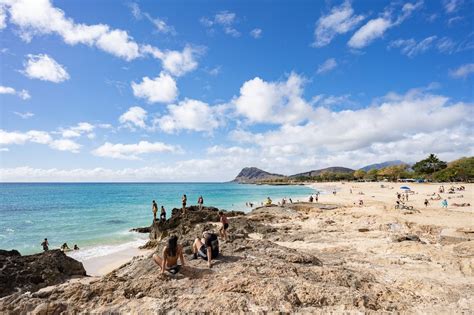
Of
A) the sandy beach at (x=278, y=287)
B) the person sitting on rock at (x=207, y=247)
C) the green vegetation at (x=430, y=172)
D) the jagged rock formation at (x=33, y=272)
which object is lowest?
the jagged rock formation at (x=33, y=272)

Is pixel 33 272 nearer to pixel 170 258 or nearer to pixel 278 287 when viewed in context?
pixel 170 258

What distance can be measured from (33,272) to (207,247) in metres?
5.98

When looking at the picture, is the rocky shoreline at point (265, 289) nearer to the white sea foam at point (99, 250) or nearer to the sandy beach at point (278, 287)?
the sandy beach at point (278, 287)

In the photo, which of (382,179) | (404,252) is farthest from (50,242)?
(382,179)

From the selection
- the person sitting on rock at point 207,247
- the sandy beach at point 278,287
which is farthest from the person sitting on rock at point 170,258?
the person sitting on rock at point 207,247

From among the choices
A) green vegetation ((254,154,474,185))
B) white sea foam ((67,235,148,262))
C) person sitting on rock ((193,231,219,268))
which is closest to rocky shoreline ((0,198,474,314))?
person sitting on rock ((193,231,219,268))

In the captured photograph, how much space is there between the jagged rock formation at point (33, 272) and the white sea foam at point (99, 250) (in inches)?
355

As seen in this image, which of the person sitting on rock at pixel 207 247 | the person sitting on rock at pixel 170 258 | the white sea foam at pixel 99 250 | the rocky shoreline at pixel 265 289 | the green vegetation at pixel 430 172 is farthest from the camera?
the green vegetation at pixel 430 172

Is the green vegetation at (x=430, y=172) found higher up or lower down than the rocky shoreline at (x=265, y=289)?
higher up

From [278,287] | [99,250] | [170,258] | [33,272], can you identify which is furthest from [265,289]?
[99,250]

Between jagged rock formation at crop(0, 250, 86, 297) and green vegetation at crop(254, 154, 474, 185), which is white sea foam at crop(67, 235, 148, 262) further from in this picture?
green vegetation at crop(254, 154, 474, 185)

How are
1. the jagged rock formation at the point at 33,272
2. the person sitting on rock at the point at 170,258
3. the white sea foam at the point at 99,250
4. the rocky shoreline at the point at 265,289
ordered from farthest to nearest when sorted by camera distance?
the white sea foam at the point at 99,250 < the jagged rock formation at the point at 33,272 < the person sitting on rock at the point at 170,258 < the rocky shoreline at the point at 265,289

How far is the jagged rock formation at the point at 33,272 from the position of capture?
852 centimetres

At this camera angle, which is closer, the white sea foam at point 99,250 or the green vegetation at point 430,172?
the white sea foam at point 99,250
